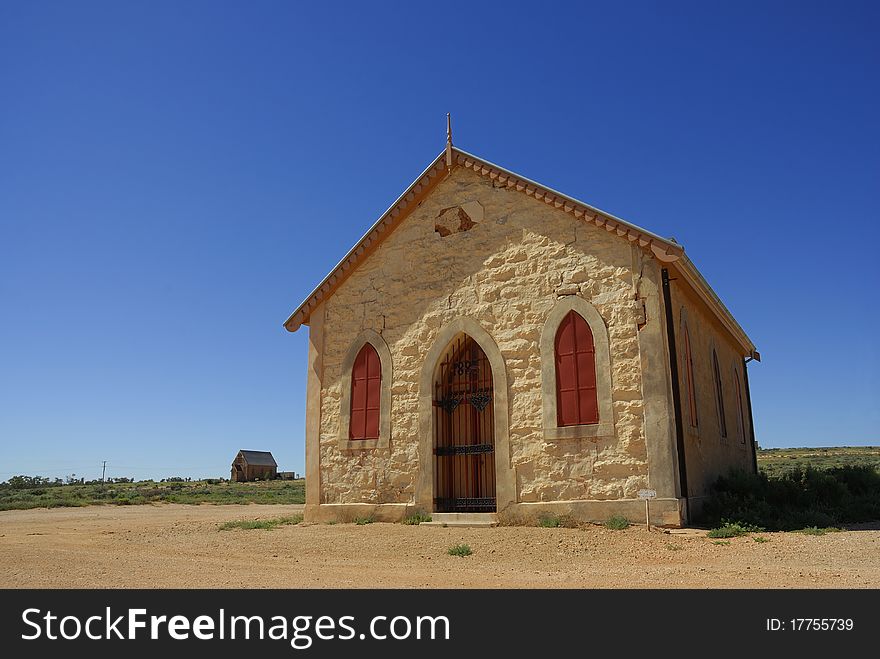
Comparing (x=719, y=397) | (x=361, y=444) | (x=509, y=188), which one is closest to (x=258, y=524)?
(x=361, y=444)

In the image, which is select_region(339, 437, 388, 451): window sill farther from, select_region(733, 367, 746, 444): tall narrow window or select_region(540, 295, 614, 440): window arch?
select_region(733, 367, 746, 444): tall narrow window

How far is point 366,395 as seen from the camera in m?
15.7

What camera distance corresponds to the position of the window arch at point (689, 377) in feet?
45.2

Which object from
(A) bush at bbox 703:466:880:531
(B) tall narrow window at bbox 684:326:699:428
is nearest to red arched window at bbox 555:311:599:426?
(B) tall narrow window at bbox 684:326:699:428

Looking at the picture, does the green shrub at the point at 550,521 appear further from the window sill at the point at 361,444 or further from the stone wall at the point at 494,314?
the window sill at the point at 361,444

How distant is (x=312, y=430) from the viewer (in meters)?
16.3

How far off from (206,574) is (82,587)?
142 cm

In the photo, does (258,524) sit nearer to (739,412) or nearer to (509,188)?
(509,188)

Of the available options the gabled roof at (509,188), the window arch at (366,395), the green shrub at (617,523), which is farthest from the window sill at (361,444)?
the green shrub at (617,523)

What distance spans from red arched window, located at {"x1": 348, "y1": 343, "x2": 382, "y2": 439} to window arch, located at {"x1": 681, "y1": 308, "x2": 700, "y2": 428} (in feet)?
21.9

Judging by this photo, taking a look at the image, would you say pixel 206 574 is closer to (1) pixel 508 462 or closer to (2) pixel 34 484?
(1) pixel 508 462

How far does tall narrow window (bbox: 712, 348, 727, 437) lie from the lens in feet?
56.5

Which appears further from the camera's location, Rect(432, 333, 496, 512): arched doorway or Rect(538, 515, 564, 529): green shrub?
Rect(432, 333, 496, 512): arched doorway
